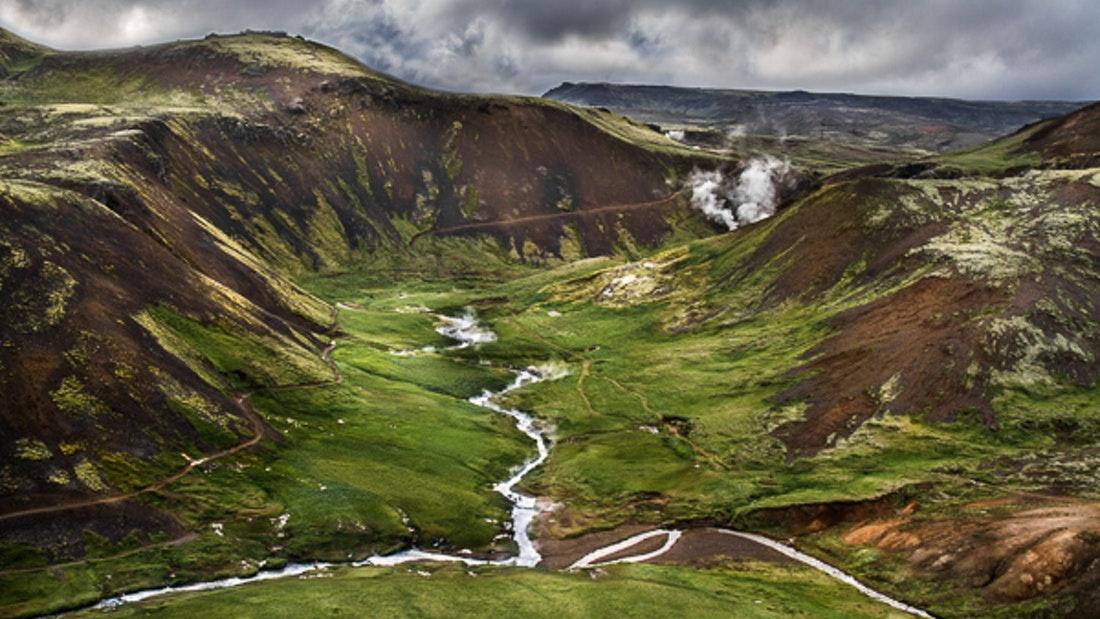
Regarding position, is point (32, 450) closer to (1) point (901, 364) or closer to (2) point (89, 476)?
(2) point (89, 476)

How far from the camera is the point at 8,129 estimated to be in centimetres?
16700

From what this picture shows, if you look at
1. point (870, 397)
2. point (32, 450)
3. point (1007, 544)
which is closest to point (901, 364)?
point (870, 397)

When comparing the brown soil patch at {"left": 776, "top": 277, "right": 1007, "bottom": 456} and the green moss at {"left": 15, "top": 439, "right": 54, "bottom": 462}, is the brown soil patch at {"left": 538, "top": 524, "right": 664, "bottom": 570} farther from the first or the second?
the green moss at {"left": 15, "top": 439, "right": 54, "bottom": 462}

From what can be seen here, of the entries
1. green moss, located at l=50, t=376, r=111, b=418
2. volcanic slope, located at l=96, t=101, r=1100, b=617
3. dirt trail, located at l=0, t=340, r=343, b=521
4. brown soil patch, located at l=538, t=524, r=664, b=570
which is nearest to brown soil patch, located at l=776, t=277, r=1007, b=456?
volcanic slope, located at l=96, t=101, r=1100, b=617

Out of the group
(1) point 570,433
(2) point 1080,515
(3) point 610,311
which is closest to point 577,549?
(1) point 570,433

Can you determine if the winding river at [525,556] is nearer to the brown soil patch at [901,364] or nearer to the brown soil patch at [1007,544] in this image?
the brown soil patch at [1007,544]

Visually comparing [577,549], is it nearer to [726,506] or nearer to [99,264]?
[726,506]

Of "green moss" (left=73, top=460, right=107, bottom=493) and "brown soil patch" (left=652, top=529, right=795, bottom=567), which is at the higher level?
"green moss" (left=73, top=460, right=107, bottom=493)

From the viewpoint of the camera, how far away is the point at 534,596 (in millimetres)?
59469

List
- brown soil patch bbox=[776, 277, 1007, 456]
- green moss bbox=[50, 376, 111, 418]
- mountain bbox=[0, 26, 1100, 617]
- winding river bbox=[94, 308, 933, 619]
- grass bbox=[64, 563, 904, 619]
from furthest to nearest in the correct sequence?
brown soil patch bbox=[776, 277, 1007, 456]
green moss bbox=[50, 376, 111, 418]
mountain bbox=[0, 26, 1100, 617]
winding river bbox=[94, 308, 933, 619]
grass bbox=[64, 563, 904, 619]

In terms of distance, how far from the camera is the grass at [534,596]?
179 ft

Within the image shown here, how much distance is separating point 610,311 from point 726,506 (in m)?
91.8

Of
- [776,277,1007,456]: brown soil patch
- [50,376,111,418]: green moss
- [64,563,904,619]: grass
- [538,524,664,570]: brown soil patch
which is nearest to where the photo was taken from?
[64,563,904,619]: grass

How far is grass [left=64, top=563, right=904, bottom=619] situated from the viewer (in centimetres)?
5462
